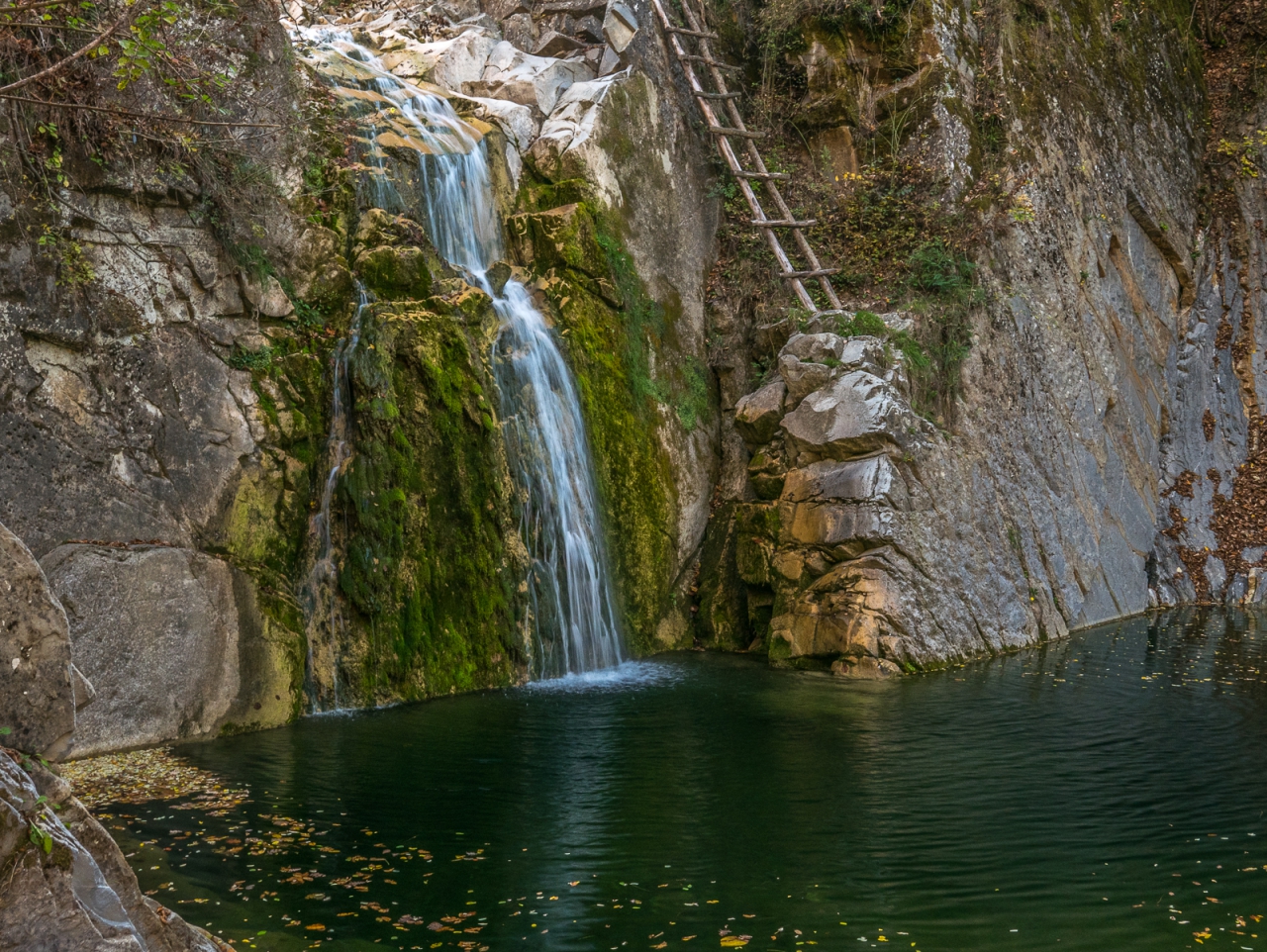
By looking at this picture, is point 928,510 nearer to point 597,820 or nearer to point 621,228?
point 621,228

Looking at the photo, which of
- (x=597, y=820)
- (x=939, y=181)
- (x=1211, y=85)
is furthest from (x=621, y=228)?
(x=1211, y=85)

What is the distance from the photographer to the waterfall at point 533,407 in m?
11.8

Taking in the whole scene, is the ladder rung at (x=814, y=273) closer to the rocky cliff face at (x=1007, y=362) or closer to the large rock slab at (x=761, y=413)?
the rocky cliff face at (x=1007, y=362)

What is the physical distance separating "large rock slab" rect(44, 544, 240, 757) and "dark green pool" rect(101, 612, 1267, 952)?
2.16ft

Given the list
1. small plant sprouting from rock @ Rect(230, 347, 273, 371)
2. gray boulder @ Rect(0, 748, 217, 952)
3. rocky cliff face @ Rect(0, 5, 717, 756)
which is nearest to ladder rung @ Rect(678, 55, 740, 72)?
rocky cliff face @ Rect(0, 5, 717, 756)

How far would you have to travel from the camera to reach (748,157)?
1697 centimetres

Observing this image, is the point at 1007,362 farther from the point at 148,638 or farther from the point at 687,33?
the point at 148,638

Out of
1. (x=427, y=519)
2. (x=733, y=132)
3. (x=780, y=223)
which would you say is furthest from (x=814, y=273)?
(x=427, y=519)

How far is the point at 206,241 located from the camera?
33.3 ft

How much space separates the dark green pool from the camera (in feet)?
16.8

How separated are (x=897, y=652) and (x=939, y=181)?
7719 mm

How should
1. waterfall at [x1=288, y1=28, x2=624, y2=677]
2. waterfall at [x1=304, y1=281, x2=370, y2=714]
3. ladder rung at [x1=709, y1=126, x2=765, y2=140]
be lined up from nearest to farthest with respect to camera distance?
waterfall at [x1=304, y1=281, x2=370, y2=714], waterfall at [x1=288, y1=28, x2=624, y2=677], ladder rung at [x1=709, y1=126, x2=765, y2=140]

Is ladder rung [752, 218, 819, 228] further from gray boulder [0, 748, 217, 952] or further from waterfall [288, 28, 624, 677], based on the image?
gray boulder [0, 748, 217, 952]

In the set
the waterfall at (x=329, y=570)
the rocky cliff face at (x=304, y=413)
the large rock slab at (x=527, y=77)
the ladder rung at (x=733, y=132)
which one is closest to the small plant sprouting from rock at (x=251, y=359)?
the rocky cliff face at (x=304, y=413)
